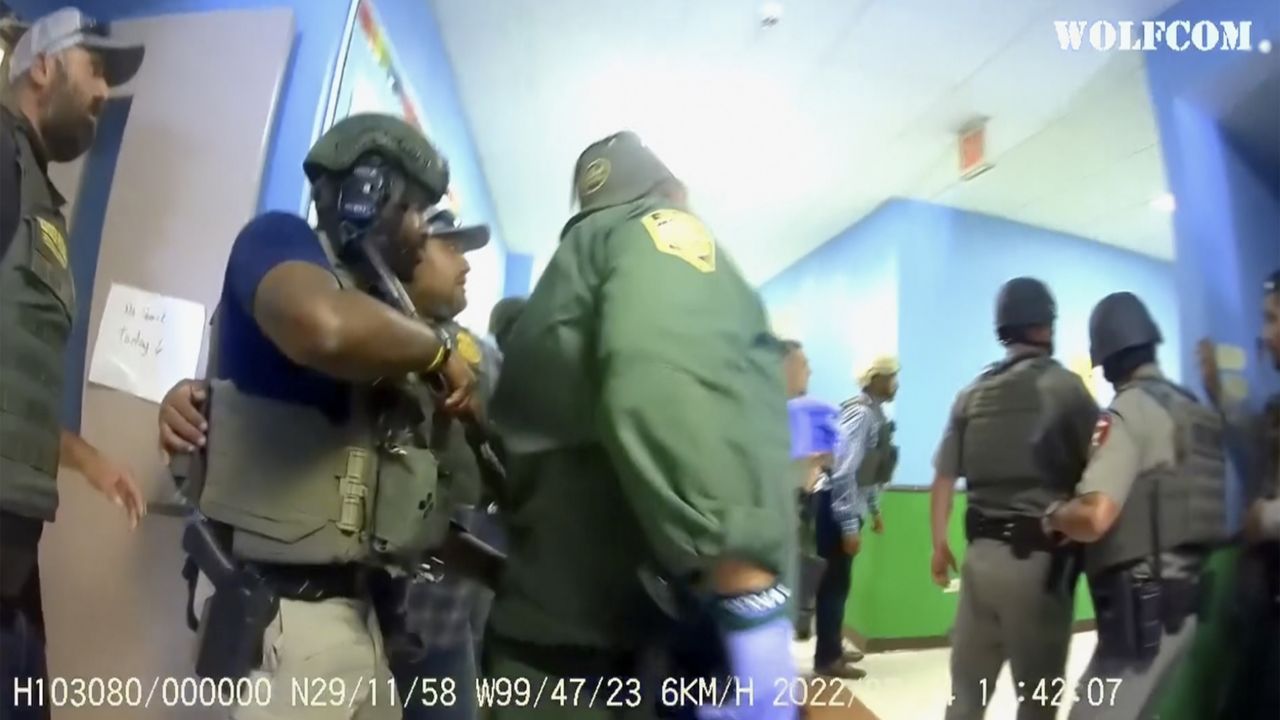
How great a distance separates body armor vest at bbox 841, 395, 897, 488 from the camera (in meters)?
0.63

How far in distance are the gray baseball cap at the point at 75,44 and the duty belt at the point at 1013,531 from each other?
27.5 inches

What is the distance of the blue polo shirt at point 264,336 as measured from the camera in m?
0.51

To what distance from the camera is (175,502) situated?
1.88ft

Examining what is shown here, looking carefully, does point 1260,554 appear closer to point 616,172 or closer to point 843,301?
point 843,301

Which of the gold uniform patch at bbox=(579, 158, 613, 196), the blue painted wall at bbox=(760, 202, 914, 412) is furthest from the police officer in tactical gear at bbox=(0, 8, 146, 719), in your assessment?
the blue painted wall at bbox=(760, 202, 914, 412)

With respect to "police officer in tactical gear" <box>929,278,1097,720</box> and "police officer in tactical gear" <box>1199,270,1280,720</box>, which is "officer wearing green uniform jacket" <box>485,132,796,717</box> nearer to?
"police officer in tactical gear" <box>929,278,1097,720</box>

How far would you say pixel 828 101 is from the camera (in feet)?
2.27

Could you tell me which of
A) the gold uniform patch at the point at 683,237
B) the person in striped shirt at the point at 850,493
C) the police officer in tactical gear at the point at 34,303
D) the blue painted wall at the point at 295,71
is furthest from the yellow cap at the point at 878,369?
the police officer in tactical gear at the point at 34,303

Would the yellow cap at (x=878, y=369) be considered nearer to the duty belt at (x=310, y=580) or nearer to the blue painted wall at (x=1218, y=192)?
the blue painted wall at (x=1218, y=192)

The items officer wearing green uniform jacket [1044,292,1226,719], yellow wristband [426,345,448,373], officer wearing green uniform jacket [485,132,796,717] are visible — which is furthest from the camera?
officer wearing green uniform jacket [1044,292,1226,719]

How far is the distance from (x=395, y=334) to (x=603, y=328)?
131mm

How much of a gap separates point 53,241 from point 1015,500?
27.2 inches

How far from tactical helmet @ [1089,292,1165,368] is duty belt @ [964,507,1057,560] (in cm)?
13

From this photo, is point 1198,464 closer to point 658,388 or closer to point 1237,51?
point 1237,51
